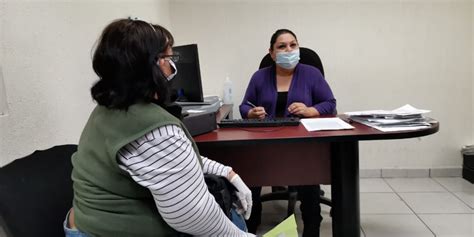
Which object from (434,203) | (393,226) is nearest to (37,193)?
(393,226)

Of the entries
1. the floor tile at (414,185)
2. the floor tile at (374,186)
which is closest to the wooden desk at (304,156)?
the floor tile at (374,186)

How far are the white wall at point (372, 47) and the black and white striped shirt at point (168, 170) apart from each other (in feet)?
7.61

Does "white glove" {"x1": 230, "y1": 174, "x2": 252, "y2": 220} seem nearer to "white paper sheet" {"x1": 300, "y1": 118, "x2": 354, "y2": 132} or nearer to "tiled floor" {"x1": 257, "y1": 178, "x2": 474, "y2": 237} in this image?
"white paper sheet" {"x1": 300, "y1": 118, "x2": 354, "y2": 132}

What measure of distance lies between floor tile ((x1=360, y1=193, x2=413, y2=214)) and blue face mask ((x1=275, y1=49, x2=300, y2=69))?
43.4 inches

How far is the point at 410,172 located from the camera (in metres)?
3.17

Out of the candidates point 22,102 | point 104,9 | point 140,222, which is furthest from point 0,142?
point 104,9

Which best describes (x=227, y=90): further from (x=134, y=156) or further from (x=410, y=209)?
(x=134, y=156)

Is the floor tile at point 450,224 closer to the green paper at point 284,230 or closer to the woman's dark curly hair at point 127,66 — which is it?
the green paper at point 284,230

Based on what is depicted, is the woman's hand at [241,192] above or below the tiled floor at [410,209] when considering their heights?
above

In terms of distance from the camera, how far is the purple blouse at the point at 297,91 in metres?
2.12

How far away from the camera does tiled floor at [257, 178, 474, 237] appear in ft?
7.18

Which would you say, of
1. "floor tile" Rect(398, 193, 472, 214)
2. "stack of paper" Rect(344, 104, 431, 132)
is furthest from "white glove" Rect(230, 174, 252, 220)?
"floor tile" Rect(398, 193, 472, 214)

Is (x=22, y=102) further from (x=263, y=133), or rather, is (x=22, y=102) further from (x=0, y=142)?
(x=263, y=133)

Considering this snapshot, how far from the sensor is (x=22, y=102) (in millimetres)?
1111
